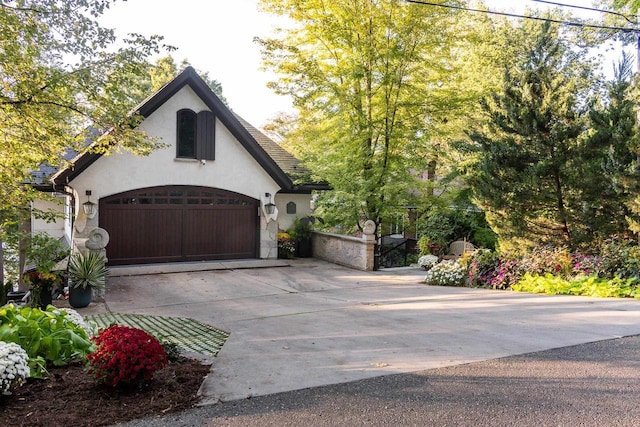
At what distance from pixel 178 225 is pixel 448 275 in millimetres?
7999

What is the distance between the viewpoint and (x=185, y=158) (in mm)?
13727

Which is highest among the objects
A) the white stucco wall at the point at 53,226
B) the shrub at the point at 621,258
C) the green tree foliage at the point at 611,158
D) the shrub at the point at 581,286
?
the green tree foliage at the point at 611,158

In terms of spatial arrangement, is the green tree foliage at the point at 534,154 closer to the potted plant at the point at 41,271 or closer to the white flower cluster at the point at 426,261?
the white flower cluster at the point at 426,261

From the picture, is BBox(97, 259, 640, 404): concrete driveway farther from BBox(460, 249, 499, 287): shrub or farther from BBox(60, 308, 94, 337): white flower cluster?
BBox(60, 308, 94, 337): white flower cluster

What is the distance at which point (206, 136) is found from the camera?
14008 millimetres

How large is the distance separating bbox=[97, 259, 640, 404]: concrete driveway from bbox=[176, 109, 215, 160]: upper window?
12.3 ft

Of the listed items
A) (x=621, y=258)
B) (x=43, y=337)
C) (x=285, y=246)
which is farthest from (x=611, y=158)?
(x=43, y=337)

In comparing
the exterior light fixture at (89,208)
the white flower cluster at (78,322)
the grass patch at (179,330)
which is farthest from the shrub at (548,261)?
the exterior light fixture at (89,208)

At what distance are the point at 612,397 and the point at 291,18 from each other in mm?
13528

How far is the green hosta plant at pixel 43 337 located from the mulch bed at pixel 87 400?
212 millimetres

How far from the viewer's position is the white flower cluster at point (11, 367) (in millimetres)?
3646

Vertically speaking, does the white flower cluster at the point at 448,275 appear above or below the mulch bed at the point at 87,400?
below

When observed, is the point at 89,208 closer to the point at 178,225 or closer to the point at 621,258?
the point at 178,225

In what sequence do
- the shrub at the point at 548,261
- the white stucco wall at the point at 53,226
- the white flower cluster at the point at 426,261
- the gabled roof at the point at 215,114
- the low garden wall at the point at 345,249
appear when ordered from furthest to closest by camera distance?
1. the white flower cluster at the point at 426,261
2. the white stucco wall at the point at 53,226
3. the low garden wall at the point at 345,249
4. the gabled roof at the point at 215,114
5. the shrub at the point at 548,261
